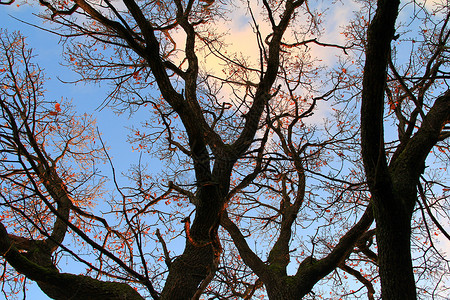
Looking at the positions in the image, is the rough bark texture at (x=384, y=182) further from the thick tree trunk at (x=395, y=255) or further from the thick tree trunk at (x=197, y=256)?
the thick tree trunk at (x=197, y=256)

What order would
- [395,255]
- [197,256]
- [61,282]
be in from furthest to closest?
1. [197,256]
2. [61,282]
3. [395,255]

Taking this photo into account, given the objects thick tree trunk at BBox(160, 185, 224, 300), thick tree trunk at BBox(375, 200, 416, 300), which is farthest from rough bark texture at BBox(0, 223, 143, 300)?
thick tree trunk at BBox(375, 200, 416, 300)

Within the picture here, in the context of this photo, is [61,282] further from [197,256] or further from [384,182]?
[384,182]

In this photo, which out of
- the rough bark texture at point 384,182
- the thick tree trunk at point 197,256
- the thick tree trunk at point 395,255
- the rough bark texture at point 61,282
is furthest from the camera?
the thick tree trunk at point 197,256

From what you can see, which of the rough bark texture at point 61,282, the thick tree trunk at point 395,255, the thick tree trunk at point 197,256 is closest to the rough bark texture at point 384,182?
the thick tree trunk at point 395,255

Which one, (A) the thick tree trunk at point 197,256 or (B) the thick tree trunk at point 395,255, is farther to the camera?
(A) the thick tree trunk at point 197,256

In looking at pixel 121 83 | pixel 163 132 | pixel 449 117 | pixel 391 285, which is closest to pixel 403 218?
pixel 391 285

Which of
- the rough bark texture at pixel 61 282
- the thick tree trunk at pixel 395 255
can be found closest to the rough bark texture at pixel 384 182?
the thick tree trunk at pixel 395 255

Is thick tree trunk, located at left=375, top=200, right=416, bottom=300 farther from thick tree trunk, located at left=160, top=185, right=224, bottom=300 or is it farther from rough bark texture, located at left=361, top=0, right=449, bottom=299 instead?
thick tree trunk, located at left=160, top=185, right=224, bottom=300

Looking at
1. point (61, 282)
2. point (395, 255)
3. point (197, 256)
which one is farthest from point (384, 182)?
point (61, 282)

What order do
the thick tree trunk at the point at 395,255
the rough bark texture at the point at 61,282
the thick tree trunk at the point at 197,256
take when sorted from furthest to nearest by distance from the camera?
the thick tree trunk at the point at 197,256 → the rough bark texture at the point at 61,282 → the thick tree trunk at the point at 395,255

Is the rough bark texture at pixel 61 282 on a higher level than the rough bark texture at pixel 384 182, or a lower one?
lower

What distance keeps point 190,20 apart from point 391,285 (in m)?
5.59

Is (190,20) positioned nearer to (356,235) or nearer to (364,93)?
(364,93)
